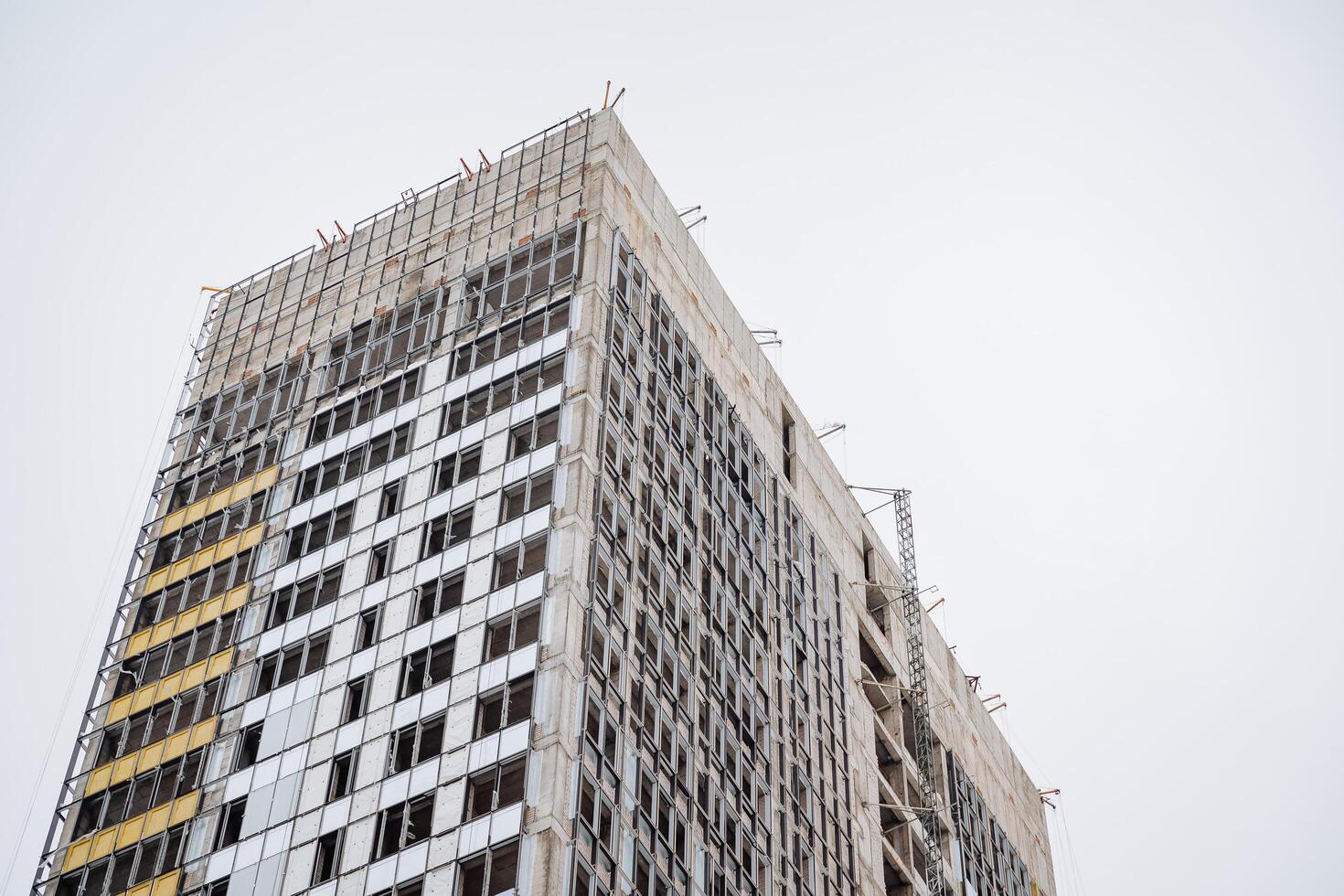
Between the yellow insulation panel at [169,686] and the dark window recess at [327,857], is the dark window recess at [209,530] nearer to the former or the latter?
the yellow insulation panel at [169,686]

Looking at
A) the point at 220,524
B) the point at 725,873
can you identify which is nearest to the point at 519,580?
the point at 725,873

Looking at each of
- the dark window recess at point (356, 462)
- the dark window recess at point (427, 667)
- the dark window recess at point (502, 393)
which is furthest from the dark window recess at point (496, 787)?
the dark window recess at point (356, 462)

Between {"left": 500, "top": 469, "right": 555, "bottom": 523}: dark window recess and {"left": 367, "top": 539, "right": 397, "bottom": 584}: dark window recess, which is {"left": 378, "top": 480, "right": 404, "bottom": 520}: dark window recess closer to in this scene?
{"left": 367, "top": 539, "right": 397, "bottom": 584}: dark window recess

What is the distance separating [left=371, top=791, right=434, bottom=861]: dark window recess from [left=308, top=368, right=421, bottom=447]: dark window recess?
26941 mm

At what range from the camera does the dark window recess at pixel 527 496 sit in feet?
307

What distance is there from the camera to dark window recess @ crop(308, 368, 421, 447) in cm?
10550

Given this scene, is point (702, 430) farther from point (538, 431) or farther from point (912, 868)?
point (912, 868)

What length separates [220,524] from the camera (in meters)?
106

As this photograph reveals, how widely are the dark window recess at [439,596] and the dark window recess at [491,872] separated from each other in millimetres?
14288

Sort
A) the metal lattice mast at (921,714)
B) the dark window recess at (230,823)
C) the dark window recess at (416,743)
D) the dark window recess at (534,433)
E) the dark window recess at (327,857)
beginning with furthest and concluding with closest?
1. the metal lattice mast at (921,714)
2. the dark window recess at (534,433)
3. the dark window recess at (230,823)
4. the dark window recess at (416,743)
5. the dark window recess at (327,857)

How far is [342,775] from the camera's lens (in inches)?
3430

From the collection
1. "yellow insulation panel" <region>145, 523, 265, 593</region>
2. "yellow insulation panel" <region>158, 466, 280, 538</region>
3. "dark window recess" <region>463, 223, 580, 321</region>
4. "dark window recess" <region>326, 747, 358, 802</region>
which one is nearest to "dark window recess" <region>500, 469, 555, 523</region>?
"dark window recess" <region>326, 747, 358, 802</region>

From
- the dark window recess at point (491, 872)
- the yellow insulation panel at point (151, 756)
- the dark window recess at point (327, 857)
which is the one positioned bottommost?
the dark window recess at point (491, 872)

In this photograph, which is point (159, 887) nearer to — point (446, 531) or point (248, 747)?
point (248, 747)
